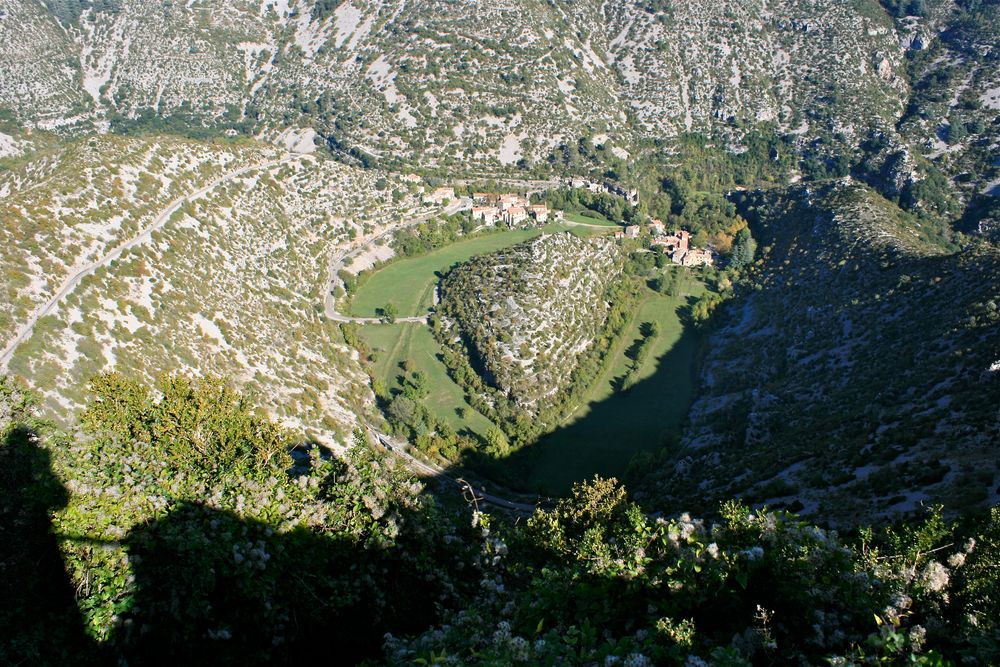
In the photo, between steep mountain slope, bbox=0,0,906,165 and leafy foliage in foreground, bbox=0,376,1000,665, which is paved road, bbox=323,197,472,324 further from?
leafy foliage in foreground, bbox=0,376,1000,665

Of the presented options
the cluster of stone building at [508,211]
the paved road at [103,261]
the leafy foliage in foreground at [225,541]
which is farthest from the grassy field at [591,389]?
the leafy foliage in foreground at [225,541]

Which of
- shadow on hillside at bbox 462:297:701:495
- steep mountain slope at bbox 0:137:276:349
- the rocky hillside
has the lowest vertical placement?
shadow on hillside at bbox 462:297:701:495

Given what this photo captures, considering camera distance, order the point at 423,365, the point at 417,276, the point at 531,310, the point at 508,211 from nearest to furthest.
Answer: the point at 423,365 < the point at 531,310 < the point at 417,276 < the point at 508,211

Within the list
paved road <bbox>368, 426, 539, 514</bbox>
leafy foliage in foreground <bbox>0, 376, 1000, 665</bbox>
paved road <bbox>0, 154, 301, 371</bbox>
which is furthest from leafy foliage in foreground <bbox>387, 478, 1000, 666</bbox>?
paved road <bbox>0, 154, 301, 371</bbox>

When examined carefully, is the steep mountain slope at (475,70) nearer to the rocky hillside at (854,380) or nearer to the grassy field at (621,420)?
the rocky hillside at (854,380)

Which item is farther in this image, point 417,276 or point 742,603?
point 417,276

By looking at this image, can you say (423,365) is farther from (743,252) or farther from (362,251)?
(743,252)

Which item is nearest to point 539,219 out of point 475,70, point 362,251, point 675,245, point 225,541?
point 675,245
